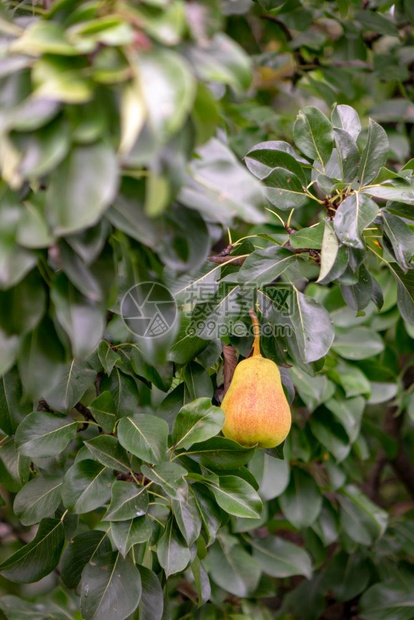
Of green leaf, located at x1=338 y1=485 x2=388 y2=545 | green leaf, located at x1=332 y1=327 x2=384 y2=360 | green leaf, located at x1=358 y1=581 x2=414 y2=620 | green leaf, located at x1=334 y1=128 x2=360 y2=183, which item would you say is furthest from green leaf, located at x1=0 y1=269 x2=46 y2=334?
green leaf, located at x1=358 y1=581 x2=414 y2=620

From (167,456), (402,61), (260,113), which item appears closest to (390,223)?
(167,456)

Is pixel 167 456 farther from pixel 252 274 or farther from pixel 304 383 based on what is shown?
pixel 304 383

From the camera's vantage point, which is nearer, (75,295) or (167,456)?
(75,295)

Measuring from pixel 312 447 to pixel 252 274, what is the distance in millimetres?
589

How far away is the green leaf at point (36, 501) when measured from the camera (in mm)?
872

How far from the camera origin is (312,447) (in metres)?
1.28

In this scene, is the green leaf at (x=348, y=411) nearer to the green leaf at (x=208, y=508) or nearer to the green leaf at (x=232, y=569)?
the green leaf at (x=232, y=569)

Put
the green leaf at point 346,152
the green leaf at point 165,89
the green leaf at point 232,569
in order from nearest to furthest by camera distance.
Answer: the green leaf at point 165,89 < the green leaf at point 346,152 < the green leaf at point 232,569

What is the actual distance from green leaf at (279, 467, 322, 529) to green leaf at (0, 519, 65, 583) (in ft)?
1.67

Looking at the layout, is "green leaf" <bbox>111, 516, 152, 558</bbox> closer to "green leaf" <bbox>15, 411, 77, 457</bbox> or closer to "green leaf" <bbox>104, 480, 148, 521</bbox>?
"green leaf" <bbox>104, 480, 148, 521</bbox>

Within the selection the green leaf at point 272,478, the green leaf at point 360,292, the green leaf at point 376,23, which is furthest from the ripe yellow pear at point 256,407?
the green leaf at point 376,23

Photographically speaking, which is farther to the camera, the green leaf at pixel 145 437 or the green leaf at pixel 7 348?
the green leaf at pixel 145 437

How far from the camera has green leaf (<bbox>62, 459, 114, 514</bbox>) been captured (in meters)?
0.79

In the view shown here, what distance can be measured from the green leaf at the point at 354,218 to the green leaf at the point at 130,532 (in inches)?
15.1
